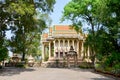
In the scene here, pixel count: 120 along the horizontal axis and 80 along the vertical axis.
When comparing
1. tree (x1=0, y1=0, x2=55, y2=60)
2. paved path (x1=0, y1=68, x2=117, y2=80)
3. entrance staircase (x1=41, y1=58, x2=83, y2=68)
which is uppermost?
tree (x1=0, y1=0, x2=55, y2=60)

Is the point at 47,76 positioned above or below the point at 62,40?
below

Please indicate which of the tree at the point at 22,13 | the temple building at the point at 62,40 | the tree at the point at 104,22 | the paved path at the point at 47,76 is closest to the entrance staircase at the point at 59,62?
the temple building at the point at 62,40


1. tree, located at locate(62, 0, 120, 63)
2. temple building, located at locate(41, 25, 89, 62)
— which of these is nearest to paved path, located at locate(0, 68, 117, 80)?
tree, located at locate(62, 0, 120, 63)

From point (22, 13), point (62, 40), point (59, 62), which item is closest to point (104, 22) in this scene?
point (22, 13)

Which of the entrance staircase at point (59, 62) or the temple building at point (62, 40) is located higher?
the temple building at point (62, 40)

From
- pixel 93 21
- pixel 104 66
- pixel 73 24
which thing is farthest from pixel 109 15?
pixel 73 24

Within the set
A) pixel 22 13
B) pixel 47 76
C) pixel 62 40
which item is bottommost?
pixel 47 76

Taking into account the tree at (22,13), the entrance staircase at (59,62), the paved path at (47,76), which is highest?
the tree at (22,13)

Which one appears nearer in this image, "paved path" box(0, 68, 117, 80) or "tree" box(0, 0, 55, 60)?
"paved path" box(0, 68, 117, 80)

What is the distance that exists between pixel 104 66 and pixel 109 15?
620cm

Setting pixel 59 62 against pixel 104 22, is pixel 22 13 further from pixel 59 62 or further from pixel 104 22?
pixel 59 62

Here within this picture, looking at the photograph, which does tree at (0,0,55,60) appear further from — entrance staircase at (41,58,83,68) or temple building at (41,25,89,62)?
temple building at (41,25,89,62)

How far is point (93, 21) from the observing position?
4616cm

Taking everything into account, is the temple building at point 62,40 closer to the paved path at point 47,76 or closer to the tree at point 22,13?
the tree at point 22,13
